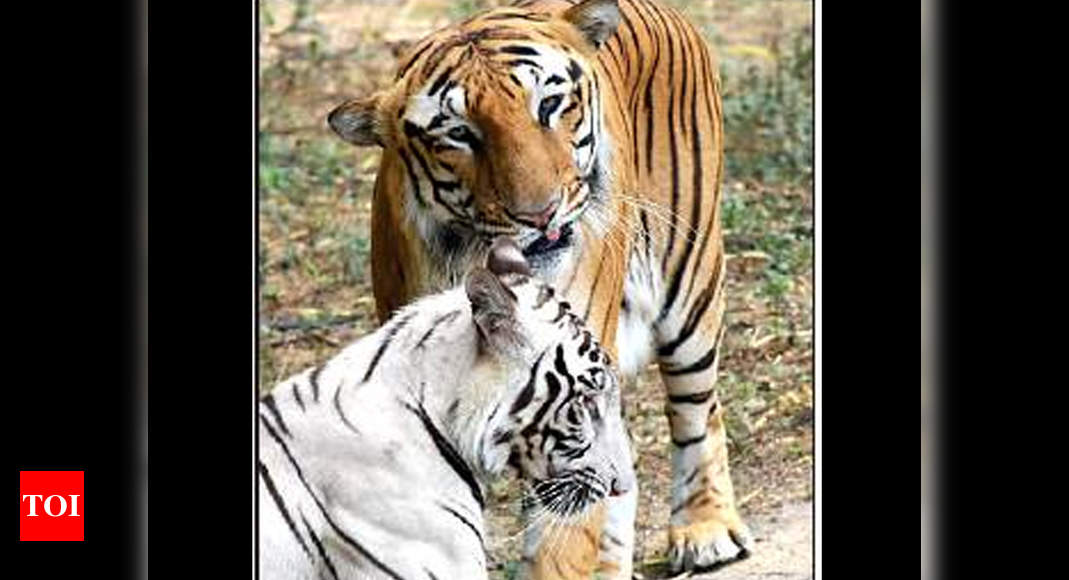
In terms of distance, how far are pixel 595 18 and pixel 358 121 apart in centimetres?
43

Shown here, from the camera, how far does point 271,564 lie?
3.60 meters

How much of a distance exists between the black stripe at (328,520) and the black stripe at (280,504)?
0.04 metres

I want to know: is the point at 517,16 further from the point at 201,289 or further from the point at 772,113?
the point at 201,289

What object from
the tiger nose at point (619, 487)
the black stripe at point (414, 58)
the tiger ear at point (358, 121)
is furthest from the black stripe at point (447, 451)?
the black stripe at point (414, 58)

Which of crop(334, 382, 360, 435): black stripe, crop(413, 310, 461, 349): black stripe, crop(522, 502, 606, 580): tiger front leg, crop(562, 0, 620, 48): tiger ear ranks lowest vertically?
crop(522, 502, 606, 580): tiger front leg

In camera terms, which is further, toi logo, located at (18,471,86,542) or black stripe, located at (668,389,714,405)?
black stripe, located at (668,389,714,405)

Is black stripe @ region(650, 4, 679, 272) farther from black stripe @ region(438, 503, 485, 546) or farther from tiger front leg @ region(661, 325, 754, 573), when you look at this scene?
black stripe @ region(438, 503, 485, 546)

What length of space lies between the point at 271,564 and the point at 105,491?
0.98ft

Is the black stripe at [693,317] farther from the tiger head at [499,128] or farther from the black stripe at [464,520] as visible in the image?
the black stripe at [464,520]

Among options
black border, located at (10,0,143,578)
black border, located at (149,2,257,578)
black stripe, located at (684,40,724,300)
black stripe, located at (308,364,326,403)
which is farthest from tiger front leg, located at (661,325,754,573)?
black border, located at (10,0,143,578)

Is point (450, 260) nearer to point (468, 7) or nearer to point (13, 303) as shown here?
point (468, 7)

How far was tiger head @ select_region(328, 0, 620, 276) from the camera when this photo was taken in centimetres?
355

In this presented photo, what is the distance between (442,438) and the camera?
360 centimetres
